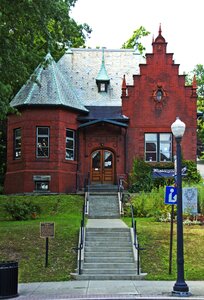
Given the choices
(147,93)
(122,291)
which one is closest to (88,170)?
(147,93)

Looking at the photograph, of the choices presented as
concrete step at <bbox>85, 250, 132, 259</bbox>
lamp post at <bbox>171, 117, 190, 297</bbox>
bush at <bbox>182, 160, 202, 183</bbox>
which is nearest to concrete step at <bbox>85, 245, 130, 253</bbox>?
concrete step at <bbox>85, 250, 132, 259</bbox>

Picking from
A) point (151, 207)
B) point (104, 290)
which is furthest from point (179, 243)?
point (151, 207)

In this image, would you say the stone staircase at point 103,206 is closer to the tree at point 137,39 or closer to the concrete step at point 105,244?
the concrete step at point 105,244

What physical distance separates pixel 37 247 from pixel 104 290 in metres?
5.16

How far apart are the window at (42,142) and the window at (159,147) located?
22.2ft

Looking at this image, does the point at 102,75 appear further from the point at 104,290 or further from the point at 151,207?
the point at 104,290

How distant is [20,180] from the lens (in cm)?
3091

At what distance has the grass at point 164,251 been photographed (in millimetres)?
15484

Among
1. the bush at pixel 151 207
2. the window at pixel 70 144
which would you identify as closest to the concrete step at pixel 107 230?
the bush at pixel 151 207

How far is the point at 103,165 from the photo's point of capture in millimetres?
33031

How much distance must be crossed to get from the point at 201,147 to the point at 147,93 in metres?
61.5

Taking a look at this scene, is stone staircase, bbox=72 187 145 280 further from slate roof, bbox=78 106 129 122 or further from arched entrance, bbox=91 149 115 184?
slate roof, bbox=78 106 129 122

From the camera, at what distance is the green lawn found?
15508 millimetres

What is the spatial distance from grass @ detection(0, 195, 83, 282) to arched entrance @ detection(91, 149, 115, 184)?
8.93 meters
